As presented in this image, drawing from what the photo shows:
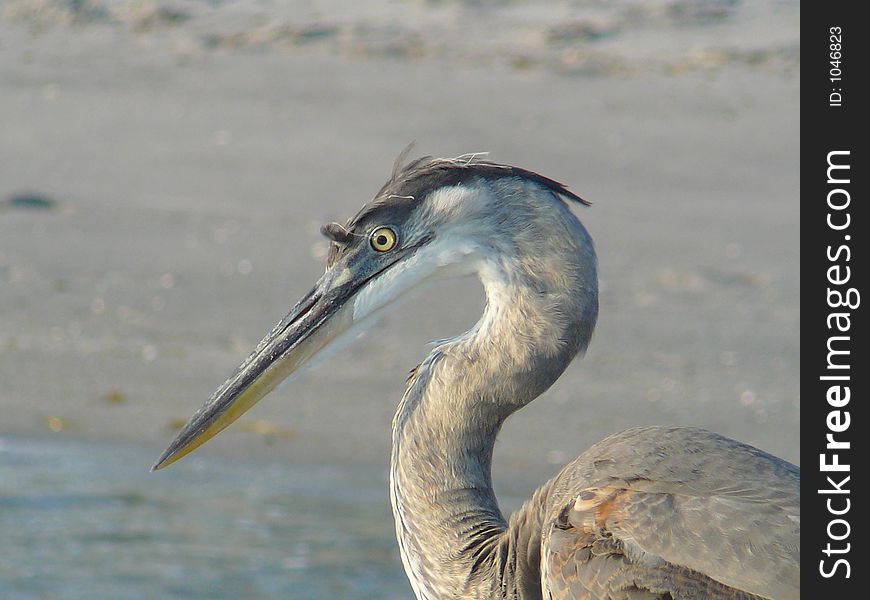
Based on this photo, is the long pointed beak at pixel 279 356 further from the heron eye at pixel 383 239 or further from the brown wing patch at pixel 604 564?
the brown wing patch at pixel 604 564

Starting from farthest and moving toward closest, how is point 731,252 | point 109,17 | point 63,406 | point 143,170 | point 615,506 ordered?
point 109,17 < point 143,170 < point 731,252 < point 63,406 < point 615,506

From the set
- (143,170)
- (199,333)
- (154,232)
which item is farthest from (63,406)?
(143,170)

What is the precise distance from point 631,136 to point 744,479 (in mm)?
6944

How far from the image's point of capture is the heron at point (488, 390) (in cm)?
334

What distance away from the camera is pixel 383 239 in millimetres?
3697

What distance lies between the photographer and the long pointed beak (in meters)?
3.75

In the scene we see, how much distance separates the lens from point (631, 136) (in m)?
10.1


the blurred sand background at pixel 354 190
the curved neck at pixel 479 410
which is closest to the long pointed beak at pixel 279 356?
the curved neck at pixel 479 410

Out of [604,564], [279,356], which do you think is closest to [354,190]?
[279,356]

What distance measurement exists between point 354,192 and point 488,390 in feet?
19.2

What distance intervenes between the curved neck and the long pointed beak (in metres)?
0.29
